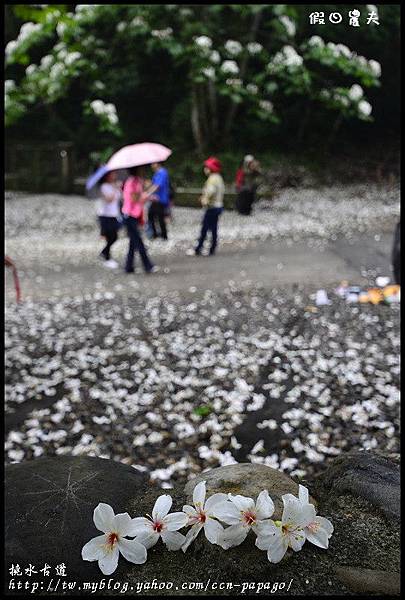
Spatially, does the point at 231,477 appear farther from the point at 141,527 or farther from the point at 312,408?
the point at 312,408

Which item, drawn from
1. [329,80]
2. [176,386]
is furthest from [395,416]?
[329,80]

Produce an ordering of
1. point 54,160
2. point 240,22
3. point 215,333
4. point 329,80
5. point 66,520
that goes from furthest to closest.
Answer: point 54,160
point 240,22
point 329,80
point 215,333
point 66,520

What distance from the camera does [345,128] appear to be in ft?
66.4

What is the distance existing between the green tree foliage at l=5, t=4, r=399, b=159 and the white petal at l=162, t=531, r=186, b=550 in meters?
8.84

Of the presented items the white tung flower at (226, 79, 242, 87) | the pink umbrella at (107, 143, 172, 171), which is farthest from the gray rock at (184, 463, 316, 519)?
the white tung flower at (226, 79, 242, 87)

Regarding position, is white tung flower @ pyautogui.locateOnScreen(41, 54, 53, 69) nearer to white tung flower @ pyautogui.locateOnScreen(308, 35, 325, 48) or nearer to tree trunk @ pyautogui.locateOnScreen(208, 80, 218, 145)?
tree trunk @ pyautogui.locateOnScreen(208, 80, 218, 145)

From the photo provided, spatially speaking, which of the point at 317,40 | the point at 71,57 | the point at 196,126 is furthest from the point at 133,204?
the point at 196,126

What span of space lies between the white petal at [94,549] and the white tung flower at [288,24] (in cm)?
1122

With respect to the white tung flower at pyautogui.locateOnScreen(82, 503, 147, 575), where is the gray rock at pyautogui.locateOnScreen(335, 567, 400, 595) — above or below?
below

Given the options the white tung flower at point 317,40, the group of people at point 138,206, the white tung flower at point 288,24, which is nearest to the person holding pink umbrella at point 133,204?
the group of people at point 138,206

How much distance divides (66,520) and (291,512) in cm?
48

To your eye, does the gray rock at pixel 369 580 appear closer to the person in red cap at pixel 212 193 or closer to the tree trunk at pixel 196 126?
the person in red cap at pixel 212 193

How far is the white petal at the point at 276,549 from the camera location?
0.95 meters

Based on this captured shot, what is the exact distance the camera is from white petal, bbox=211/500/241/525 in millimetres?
975
